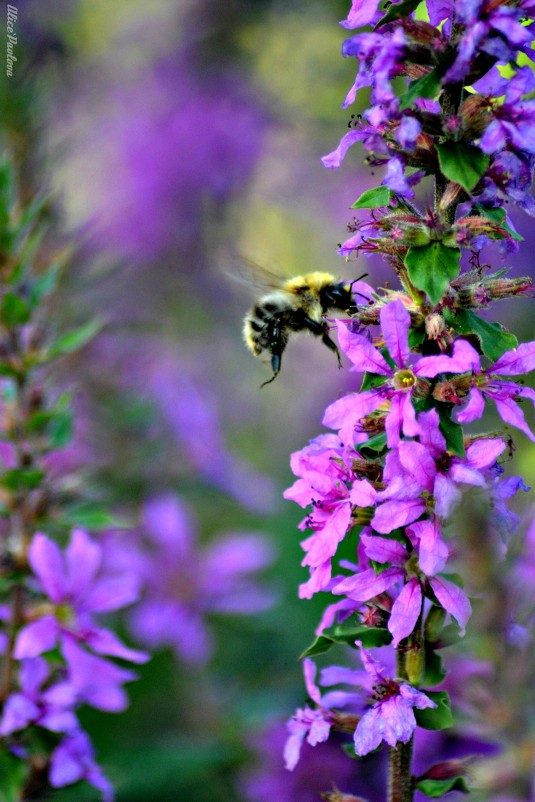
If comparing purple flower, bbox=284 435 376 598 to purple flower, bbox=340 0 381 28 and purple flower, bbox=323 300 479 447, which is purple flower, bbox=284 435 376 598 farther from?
purple flower, bbox=340 0 381 28

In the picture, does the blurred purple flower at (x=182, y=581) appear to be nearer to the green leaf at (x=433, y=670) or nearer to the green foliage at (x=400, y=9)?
the green leaf at (x=433, y=670)

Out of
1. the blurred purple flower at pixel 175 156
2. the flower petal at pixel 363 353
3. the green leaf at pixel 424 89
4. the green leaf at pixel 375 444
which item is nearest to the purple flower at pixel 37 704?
the green leaf at pixel 375 444

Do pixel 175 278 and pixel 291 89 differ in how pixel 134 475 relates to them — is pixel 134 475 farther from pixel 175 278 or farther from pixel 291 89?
pixel 291 89

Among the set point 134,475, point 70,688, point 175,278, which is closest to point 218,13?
point 175,278

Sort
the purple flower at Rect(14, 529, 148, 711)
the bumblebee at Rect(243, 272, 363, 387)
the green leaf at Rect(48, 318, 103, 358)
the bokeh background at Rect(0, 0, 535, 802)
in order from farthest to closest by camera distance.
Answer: the bokeh background at Rect(0, 0, 535, 802) < the bumblebee at Rect(243, 272, 363, 387) < the green leaf at Rect(48, 318, 103, 358) < the purple flower at Rect(14, 529, 148, 711)

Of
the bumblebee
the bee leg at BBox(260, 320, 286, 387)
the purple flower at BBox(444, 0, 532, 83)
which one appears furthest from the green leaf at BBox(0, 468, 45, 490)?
the purple flower at BBox(444, 0, 532, 83)

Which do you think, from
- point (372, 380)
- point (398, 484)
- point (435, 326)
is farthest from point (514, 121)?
point (398, 484)
